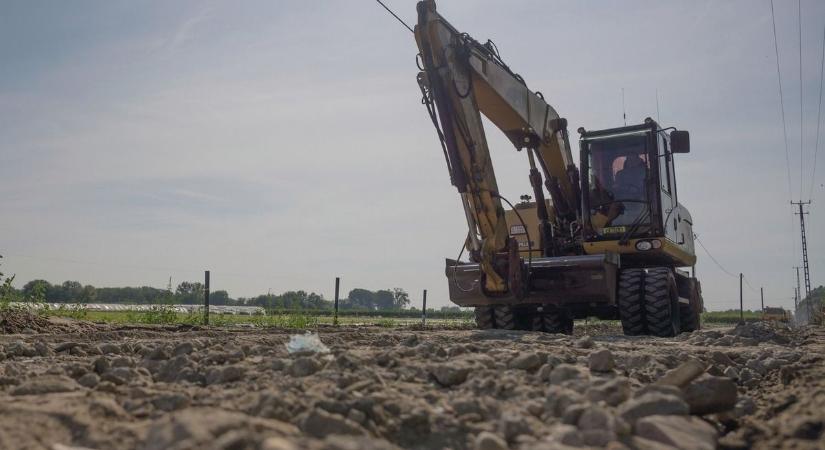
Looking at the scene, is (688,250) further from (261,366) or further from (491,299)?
(261,366)

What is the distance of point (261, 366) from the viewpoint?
Answer: 4285mm

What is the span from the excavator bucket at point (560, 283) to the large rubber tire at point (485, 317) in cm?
129

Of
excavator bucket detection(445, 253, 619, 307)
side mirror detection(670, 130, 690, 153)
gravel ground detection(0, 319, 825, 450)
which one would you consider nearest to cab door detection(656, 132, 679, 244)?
side mirror detection(670, 130, 690, 153)

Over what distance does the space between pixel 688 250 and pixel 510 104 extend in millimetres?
4973

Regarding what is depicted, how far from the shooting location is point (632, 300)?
10539mm

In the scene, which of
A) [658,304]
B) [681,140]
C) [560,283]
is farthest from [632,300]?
[681,140]

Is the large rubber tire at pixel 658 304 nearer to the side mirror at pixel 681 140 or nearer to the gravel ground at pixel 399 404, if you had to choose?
the side mirror at pixel 681 140

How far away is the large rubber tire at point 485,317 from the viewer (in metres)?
11.9

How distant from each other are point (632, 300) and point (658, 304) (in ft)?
1.18

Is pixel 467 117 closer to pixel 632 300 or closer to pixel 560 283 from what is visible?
pixel 560 283

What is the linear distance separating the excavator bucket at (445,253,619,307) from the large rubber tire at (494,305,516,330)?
3.42 ft

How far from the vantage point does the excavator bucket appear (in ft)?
33.0

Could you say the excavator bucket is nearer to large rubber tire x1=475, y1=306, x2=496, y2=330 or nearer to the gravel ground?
large rubber tire x1=475, y1=306, x2=496, y2=330

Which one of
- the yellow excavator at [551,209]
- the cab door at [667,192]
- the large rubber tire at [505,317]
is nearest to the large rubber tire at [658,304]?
the yellow excavator at [551,209]
